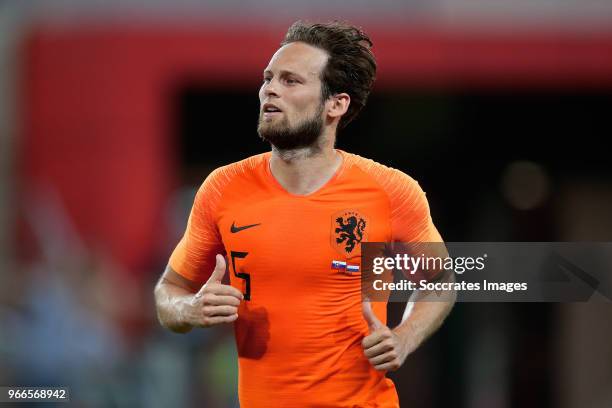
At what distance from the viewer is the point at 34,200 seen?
12.0 metres

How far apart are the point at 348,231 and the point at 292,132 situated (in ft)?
1.56

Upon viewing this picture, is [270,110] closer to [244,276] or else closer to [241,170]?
[241,170]

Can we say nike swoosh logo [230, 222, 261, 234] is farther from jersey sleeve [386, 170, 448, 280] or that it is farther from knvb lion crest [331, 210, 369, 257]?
jersey sleeve [386, 170, 448, 280]

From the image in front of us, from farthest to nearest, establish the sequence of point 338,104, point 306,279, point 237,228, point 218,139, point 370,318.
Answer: point 218,139, point 338,104, point 237,228, point 306,279, point 370,318

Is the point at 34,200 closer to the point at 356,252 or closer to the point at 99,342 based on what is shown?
the point at 99,342

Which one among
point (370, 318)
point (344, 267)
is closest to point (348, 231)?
point (344, 267)

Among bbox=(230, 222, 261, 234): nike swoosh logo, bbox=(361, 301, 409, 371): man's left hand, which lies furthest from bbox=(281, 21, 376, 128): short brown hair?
bbox=(361, 301, 409, 371): man's left hand

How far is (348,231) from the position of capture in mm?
4434

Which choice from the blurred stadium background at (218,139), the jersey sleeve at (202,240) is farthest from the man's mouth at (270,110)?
the blurred stadium background at (218,139)

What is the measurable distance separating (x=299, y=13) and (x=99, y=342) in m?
4.59

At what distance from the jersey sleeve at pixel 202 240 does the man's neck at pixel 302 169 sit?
289 millimetres

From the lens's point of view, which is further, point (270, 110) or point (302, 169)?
point (302, 169)

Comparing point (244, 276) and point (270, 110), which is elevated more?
point (270, 110)

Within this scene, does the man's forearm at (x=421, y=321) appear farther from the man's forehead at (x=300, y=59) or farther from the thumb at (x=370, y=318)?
the man's forehead at (x=300, y=59)
